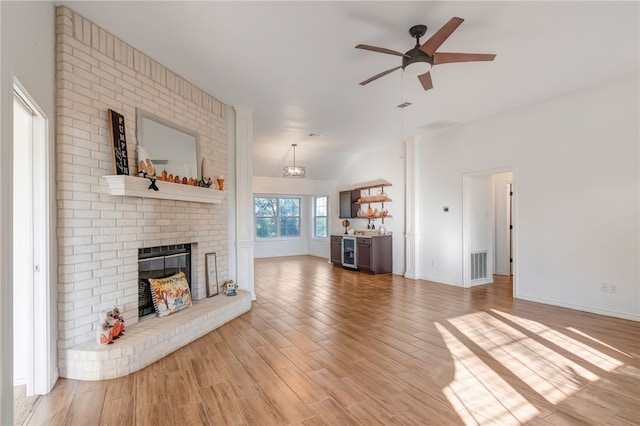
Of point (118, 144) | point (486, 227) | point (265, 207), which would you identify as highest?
point (118, 144)

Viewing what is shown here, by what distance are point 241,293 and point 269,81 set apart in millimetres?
2883

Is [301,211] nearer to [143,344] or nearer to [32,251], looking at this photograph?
[143,344]

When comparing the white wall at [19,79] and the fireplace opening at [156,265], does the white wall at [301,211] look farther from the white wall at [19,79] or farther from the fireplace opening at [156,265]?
the white wall at [19,79]

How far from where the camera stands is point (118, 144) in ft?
9.56

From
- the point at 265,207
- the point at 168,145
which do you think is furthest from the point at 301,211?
the point at 168,145

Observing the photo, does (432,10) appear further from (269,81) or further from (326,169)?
(326,169)

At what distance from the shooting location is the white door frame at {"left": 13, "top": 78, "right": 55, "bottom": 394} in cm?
228

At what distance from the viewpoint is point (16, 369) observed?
7.70ft

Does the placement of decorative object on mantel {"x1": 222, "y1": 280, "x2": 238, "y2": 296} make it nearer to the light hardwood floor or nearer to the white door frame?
the light hardwood floor

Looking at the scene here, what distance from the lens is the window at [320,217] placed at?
A: 34.4 ft

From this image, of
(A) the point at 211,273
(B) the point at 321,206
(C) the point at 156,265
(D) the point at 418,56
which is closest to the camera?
(D) the point at 418,56

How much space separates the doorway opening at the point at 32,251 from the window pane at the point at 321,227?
8.48m

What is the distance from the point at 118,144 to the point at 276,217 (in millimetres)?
8017

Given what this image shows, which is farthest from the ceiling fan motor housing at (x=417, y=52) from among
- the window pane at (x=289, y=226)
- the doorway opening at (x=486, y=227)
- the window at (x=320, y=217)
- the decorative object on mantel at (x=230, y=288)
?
the window pane at (x=289, y=226)
